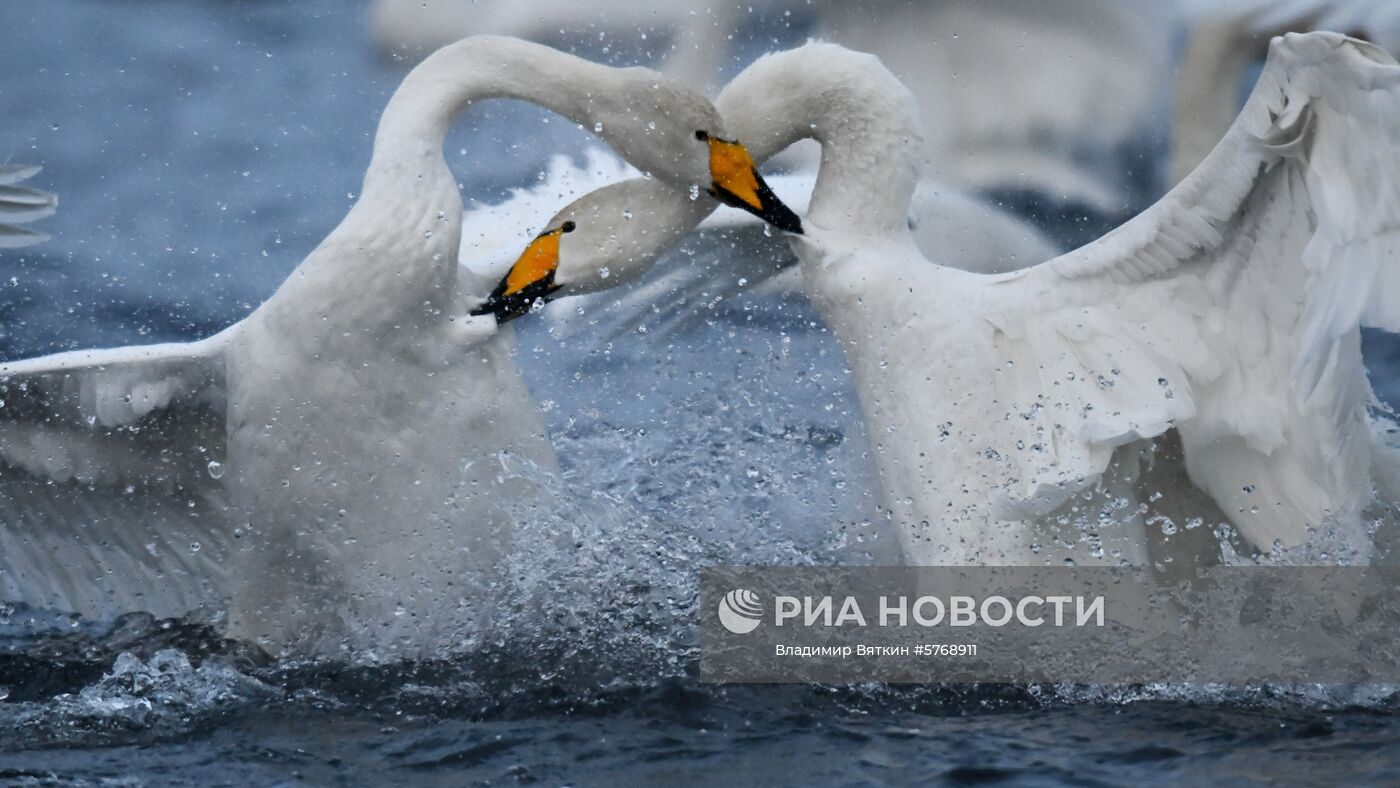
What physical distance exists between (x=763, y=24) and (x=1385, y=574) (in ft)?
17.8

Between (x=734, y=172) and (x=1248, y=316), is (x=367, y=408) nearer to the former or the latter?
(x=734, y=172)

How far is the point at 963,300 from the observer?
4641mm

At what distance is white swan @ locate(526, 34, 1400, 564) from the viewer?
4148 millimetres

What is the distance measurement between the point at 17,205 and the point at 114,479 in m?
1.07

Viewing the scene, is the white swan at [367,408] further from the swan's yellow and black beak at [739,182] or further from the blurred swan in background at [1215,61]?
the blurred swan in background at [1215,61]

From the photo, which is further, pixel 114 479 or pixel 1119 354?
pixel 114 479

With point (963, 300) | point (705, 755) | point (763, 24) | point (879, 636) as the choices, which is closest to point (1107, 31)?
point (763, 24)

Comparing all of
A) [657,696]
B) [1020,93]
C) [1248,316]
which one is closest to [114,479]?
[657,696]

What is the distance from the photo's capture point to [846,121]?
196 inches

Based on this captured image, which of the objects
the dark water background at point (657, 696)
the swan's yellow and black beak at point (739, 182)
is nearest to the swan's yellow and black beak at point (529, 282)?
the swan's yellow and black beak at point (739, 182)

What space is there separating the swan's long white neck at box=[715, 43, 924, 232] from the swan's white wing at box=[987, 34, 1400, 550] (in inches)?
19.0

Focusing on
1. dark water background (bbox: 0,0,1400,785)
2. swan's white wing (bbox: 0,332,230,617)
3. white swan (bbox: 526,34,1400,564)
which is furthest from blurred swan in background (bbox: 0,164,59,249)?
white swan (bbox: 526,34,1400,564)

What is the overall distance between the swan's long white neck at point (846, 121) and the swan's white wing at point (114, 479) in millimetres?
1524

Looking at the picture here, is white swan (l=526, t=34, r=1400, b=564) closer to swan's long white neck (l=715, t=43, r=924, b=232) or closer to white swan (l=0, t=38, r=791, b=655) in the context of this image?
swan's long white neck (l=715, t=43, r=924, b=232)
